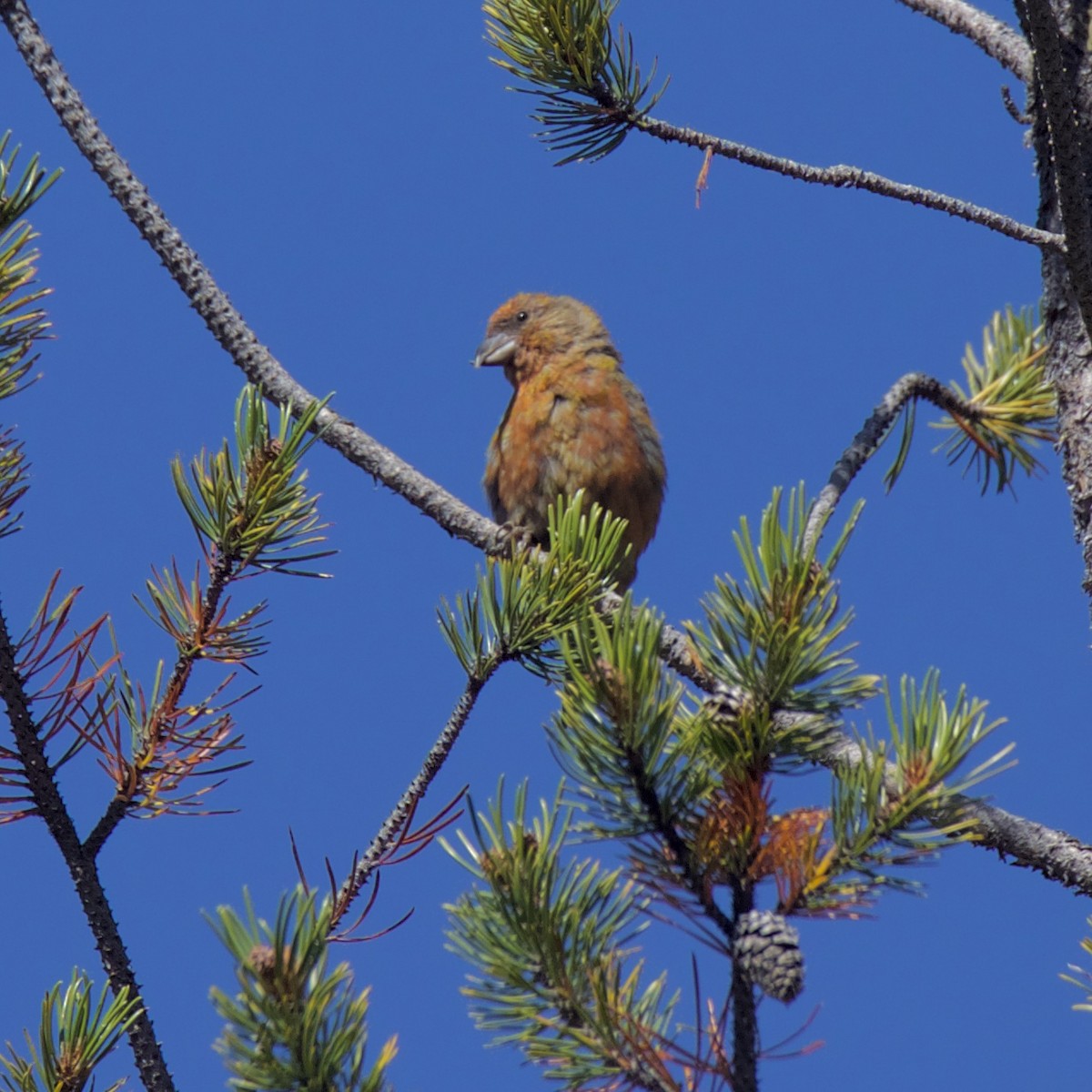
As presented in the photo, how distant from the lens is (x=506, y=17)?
2334mm

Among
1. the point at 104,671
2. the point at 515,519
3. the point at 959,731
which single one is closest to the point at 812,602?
the point at 959,731

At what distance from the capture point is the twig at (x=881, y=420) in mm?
2689

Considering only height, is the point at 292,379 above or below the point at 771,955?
→ above

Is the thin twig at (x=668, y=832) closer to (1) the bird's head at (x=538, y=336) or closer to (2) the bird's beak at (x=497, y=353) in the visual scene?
(1) the bird's head at (x=538, y=336)

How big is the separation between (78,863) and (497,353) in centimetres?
323

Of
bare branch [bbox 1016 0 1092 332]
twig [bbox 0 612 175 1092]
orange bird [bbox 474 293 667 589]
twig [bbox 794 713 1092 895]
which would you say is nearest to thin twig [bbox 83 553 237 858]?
twig [bbox 0 612 175 1092]

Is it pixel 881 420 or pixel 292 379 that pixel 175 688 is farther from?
pixel 881 420

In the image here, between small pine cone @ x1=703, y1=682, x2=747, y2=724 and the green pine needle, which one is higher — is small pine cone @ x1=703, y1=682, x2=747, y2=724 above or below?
below

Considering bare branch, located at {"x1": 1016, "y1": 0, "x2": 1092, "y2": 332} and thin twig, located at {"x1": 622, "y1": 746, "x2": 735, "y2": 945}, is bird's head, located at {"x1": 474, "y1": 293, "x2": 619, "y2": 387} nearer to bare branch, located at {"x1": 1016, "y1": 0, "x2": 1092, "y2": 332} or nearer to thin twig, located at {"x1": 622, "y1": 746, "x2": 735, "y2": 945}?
bare branch, located at {"x1": 1016, "y1": 0, "x2": 1092, "y2": 332}

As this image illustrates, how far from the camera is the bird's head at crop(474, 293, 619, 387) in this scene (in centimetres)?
441

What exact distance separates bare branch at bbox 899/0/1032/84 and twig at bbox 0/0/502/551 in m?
1.40

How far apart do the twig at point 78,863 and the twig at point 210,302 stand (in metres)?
0.55

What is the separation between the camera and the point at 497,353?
445 cm

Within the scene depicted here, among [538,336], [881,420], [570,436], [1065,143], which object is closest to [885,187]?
[1065,143]
